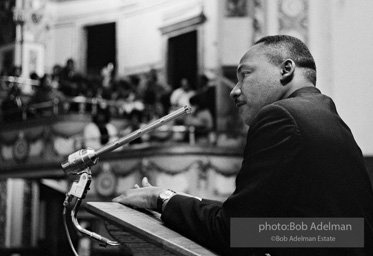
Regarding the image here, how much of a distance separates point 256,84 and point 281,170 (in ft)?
1.05

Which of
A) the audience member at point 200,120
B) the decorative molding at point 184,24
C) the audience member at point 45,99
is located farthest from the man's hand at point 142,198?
the decorative molding at point 184,24

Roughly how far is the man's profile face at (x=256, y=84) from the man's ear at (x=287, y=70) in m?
0.01

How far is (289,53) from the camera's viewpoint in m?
1.87

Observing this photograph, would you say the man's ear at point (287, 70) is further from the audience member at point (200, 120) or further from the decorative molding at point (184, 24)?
the decorative molding at point (184, 24)

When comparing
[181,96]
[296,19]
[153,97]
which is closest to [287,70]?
[296,19]

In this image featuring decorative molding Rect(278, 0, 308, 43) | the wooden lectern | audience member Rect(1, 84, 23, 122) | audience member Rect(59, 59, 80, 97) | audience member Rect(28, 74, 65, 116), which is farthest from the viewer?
audience member Rect(1, 84, 23, 122)

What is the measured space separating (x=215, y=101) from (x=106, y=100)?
2088 millimetres

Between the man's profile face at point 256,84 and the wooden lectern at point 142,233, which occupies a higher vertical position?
the man's profile face at point 256,84

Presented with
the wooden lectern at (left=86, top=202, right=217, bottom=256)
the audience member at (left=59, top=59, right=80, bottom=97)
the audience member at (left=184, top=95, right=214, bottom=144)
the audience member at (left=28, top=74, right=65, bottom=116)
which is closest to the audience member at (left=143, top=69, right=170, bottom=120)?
the audience member at (left=184, top=95, right=214, bottom=144)

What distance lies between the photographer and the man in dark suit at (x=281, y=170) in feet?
5.31

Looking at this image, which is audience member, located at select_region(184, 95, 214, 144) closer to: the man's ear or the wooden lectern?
the man's ear

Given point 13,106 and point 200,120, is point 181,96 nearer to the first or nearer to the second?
point 200,120

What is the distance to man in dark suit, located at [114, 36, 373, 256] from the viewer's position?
162 cm

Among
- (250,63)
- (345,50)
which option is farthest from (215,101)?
(250,63)
